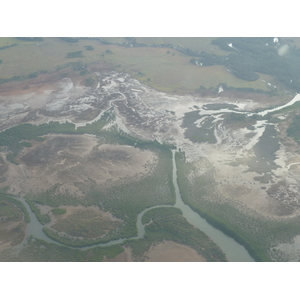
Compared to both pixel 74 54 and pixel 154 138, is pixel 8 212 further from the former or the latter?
pixel 74 54

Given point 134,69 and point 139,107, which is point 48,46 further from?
point 139,107

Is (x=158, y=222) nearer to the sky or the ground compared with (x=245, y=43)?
nearer to the ground

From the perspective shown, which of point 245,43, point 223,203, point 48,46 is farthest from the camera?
point 245,43

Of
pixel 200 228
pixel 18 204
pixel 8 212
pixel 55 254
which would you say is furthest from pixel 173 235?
pixel 8 212

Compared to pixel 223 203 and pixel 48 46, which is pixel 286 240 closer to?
pixel 223 203

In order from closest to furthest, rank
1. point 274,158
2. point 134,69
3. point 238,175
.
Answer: point 238,175 → point 274,158 → point 134,69

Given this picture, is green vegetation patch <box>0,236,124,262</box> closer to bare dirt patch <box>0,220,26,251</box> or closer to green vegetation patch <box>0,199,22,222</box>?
bare dirt patch <box>0,220,26,251</box>

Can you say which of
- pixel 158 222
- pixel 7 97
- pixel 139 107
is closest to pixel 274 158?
pixel 158 222

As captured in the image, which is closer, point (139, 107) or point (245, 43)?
point (139, 107)

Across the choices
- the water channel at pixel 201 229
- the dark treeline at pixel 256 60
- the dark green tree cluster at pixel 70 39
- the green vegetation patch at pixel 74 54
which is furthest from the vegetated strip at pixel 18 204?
the dark green tree cluster at pixel 70 39
